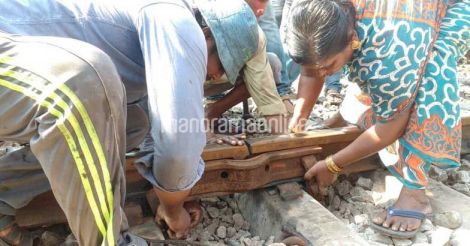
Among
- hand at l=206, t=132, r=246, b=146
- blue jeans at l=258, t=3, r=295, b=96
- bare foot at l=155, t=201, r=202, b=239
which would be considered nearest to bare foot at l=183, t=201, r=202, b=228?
bare foot at l=155, t=201, r=202, b=239

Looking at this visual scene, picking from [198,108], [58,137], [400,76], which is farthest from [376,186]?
[58,137]

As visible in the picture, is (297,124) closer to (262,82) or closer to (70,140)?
(262,82)

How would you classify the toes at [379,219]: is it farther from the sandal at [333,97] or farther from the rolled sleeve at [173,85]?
the sandal at [333,97]

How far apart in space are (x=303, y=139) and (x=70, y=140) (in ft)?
5.40

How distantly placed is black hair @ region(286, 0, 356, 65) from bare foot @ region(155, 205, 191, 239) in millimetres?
942

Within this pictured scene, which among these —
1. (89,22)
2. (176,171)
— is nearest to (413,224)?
(176,171)

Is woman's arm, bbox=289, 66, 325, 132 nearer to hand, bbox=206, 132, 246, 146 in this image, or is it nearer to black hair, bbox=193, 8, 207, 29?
hand, bbox=206, 132, 246, 146

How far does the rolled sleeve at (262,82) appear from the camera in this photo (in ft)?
9.61

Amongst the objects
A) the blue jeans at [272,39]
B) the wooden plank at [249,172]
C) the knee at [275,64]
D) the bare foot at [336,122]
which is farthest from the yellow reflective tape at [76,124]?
the blue jeans at [272,39]

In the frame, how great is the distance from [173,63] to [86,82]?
0.43 metres

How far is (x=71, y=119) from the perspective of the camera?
1.48 meters

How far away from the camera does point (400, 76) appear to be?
2.43 metres

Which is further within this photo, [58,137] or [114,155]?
[114,155]

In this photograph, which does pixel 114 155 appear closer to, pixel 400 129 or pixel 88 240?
pixel 88 240
